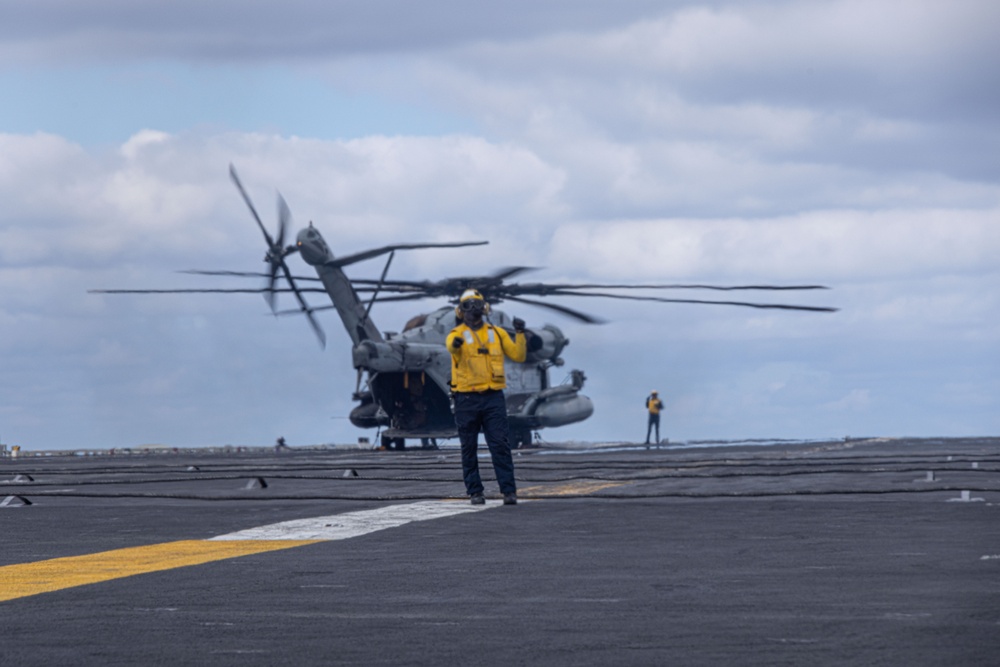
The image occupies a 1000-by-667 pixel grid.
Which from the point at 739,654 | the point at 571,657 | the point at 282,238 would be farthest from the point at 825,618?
the point at 282,238

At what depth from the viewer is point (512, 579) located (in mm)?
7906

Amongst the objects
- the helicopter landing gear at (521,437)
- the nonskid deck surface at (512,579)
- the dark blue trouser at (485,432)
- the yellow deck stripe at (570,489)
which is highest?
the helicopter landing gear at (521,437)

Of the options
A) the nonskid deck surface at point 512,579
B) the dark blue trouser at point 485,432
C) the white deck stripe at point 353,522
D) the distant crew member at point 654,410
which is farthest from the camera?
the distant crew member at point 654,410

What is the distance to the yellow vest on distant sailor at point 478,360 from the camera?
47.2 feet

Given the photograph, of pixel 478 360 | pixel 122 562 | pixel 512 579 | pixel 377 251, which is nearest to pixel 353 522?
pixel 478 360

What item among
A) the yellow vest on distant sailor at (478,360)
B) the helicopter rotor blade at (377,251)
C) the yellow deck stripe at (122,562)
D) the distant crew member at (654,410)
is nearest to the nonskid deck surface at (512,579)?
the yellow deck stripe at (122,562)

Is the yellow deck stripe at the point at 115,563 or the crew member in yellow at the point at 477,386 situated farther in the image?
the crew member in yellow at the point at 477,386

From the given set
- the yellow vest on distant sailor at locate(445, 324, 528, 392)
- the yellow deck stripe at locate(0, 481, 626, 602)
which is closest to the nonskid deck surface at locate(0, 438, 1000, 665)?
the yellow deck stripe at locate(0, 481, 626, 602)

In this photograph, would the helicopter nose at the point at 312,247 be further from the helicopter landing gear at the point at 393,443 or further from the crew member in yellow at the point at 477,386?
the crew member in yellow at the point at 477,386

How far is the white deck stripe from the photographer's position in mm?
11109

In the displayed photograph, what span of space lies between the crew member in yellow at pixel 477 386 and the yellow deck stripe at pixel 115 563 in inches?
154

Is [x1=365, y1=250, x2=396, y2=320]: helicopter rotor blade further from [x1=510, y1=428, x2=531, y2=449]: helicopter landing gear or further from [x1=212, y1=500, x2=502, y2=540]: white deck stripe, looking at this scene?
[x1=212, y1=500, x2=502, y2=540]: white deck stripe

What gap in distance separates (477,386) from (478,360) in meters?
0.26

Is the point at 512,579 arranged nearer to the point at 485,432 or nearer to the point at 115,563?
the point at 115,563
